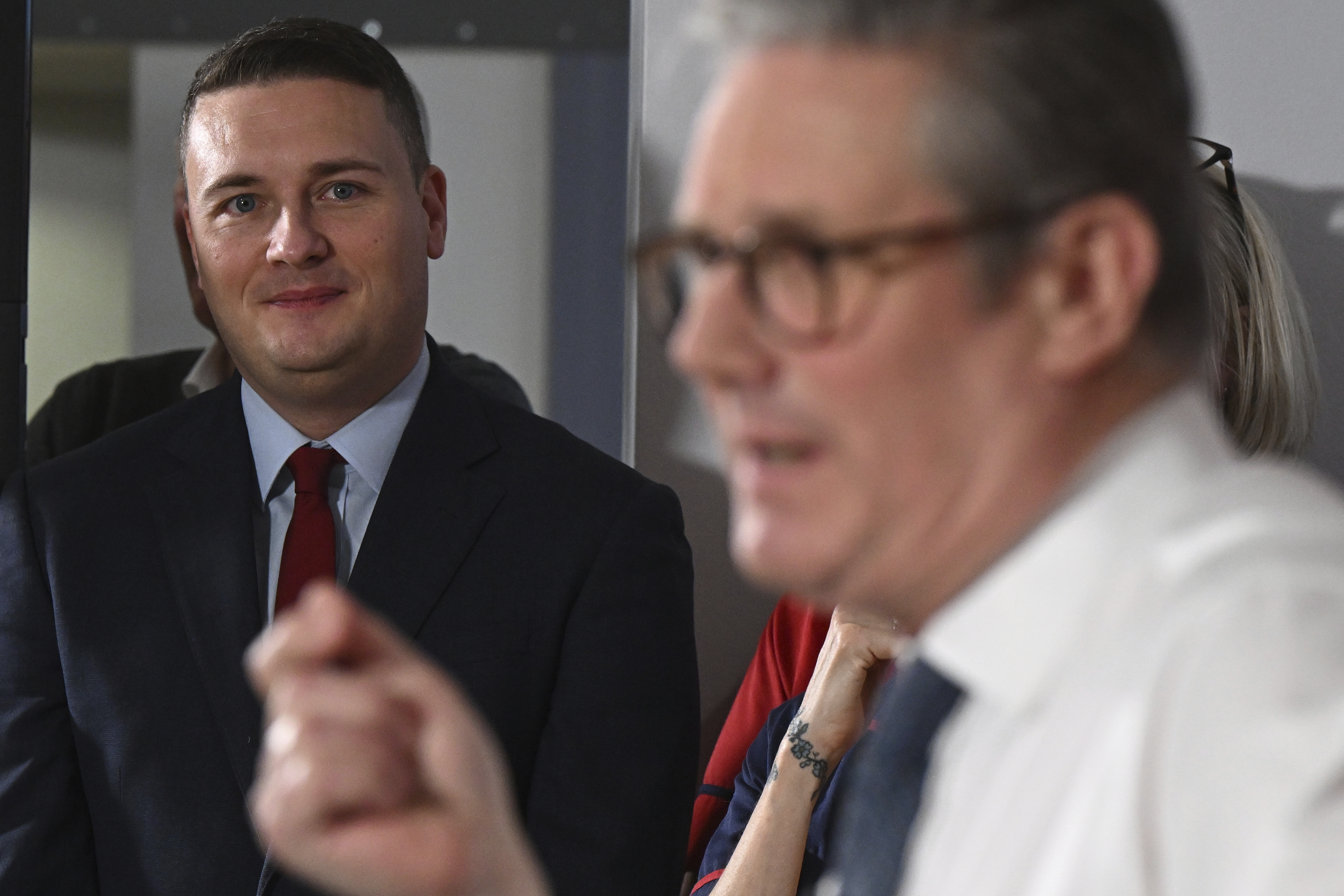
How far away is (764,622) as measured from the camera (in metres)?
2.13

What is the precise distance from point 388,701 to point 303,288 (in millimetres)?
1080

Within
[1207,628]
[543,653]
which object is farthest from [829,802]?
[1207,628]

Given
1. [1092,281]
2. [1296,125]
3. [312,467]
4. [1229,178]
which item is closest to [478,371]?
[312,467]

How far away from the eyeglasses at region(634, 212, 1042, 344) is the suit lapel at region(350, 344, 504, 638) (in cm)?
100

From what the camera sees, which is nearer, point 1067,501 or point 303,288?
point 1067,501

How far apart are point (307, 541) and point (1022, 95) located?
1.18 m

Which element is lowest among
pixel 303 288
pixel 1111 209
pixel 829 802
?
pixel 829 802

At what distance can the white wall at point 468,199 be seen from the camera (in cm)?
211

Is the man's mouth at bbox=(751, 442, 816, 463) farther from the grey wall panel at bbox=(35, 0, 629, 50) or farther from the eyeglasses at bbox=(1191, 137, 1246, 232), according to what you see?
the grey wall panel at bbox=(35, 0, 629, 50)

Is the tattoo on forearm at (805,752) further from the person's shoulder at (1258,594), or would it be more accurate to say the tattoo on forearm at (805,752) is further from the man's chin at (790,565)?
the person's shoulder at (1258,594)

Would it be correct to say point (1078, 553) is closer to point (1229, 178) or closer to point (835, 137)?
Result: point (835, 137)

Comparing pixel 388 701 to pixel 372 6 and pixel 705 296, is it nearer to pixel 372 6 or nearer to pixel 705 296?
Answer: pixel 705 296

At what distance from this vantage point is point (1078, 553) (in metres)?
0.61

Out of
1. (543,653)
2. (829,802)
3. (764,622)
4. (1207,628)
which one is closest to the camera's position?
(1207,628)
